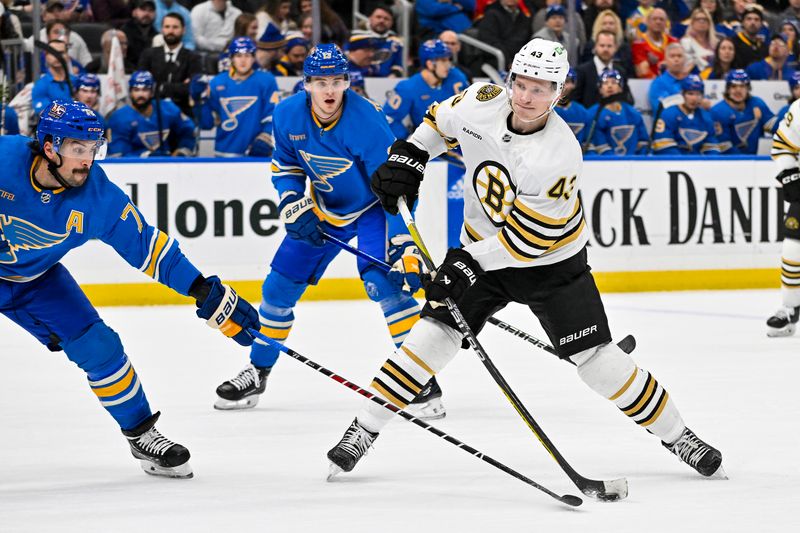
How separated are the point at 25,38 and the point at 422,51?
274 cm

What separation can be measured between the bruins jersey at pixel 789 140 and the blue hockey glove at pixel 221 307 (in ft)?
13.2

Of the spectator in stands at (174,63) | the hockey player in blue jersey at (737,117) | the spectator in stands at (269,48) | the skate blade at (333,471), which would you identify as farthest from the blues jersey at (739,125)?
the skate blade at (333,471)

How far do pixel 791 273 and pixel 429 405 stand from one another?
314 centimetres

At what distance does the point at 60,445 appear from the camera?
14.5 feet

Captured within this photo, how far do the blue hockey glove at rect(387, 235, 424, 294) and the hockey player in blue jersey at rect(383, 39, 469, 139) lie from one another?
14.0ft

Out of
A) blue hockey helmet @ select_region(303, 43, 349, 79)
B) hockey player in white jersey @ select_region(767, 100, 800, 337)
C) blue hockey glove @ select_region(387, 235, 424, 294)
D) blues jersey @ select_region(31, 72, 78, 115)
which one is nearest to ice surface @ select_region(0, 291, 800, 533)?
hockey player in white jersey @ select_region(767, 100, 800, 337)

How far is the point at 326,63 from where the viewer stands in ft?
16.1

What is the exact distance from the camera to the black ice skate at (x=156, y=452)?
3877mm

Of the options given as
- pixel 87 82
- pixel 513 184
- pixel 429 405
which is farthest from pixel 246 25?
pixel 513 184

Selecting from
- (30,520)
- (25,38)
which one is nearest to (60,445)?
(30,520)

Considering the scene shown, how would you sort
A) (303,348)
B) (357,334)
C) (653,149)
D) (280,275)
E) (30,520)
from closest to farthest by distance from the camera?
(30,520), (280,275), (303,348), (357,334), (653,149)

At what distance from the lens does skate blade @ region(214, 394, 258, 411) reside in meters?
5.14

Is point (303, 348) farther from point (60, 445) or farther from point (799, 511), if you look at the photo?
point (799, 511)

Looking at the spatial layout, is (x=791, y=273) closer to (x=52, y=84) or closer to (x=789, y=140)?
(x=789, y=140)
